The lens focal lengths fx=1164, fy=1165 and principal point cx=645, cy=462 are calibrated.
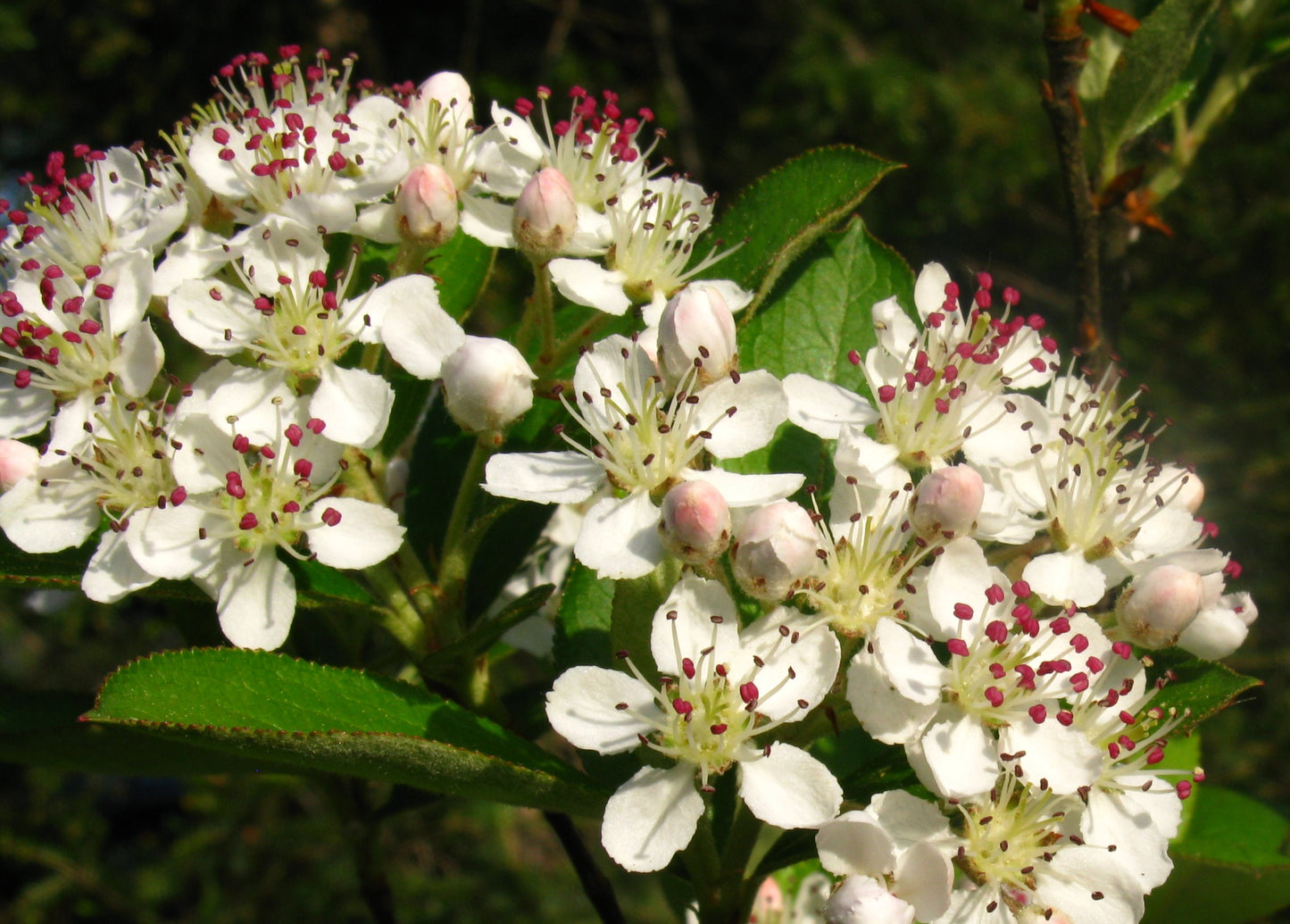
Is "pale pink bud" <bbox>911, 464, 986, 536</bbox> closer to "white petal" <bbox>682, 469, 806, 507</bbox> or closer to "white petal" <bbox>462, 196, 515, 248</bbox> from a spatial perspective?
"white petal" <bbox>682, 469, 806, 507</bbox>

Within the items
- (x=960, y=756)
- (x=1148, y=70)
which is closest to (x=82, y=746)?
(x=960, y=756)

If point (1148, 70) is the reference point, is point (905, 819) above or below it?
below

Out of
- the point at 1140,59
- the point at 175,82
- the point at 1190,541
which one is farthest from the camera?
the point at 175,82

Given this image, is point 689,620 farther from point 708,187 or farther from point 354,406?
point 708,187

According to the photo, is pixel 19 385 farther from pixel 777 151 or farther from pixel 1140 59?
pixel 777 151

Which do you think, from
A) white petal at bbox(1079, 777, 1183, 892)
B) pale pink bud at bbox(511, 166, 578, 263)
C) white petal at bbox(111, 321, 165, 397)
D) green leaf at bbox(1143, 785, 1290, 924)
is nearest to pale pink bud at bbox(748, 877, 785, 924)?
green leaf at bbox(1143, 785, 1290, 924)

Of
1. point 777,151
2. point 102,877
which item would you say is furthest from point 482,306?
point 102,877
